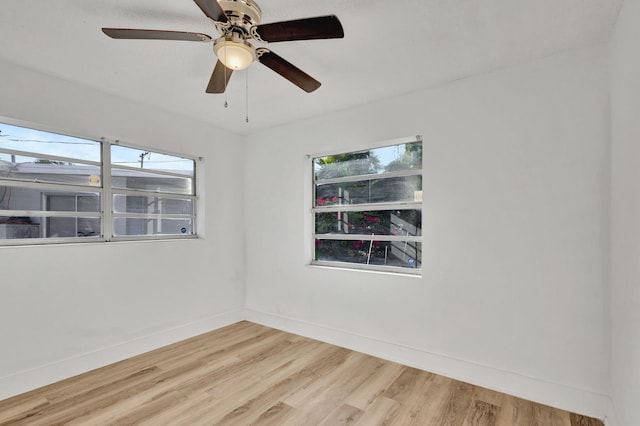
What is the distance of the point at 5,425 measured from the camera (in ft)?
6.57

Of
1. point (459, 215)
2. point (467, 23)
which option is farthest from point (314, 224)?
point (467, 23)

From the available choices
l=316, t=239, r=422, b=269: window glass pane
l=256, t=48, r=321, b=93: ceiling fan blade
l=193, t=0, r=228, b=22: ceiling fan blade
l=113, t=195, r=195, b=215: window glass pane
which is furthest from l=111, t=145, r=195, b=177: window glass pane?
l=193, t=0, r=228, b=22: ceiling fan blade

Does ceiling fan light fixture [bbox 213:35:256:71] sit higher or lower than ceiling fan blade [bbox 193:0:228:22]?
lower

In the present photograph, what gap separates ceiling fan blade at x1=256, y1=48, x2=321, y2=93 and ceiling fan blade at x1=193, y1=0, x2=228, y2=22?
0.29 m

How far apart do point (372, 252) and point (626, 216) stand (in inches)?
77.4

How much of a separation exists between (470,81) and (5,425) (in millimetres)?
4097

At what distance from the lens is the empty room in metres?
1.85

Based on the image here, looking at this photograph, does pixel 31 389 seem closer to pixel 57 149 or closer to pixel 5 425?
pixel 5 425

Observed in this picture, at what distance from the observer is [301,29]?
152 centimetres

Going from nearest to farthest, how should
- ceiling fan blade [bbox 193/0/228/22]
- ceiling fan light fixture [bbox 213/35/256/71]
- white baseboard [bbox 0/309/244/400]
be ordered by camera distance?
ceiling fan blade [bbox 193/0/228/22], ceiling fan light fixture [bbox 213/35/256/71], white baseboard [bbox 0/309/244/400]

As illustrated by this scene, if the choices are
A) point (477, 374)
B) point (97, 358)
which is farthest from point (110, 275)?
point (477, 374)

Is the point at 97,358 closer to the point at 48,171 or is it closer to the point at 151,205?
the point at 151,205

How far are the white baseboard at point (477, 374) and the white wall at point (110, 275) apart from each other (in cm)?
125

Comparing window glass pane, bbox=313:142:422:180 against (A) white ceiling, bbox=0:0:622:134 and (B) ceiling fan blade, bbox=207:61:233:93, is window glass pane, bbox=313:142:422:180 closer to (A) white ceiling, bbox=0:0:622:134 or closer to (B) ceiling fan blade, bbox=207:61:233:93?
(A) white ceiling, bbox=0:0:622:134
